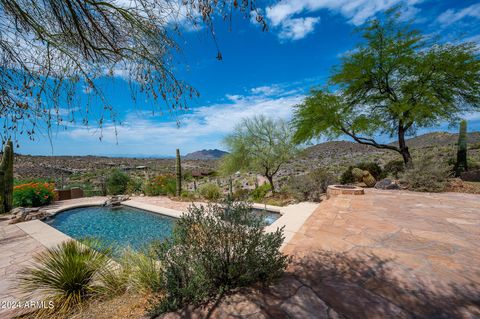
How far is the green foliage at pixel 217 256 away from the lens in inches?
84.4

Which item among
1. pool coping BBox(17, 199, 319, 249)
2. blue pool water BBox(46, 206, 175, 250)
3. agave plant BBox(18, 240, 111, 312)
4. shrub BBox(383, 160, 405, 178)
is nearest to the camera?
agave plant BBox(18, 240, 111, 312)

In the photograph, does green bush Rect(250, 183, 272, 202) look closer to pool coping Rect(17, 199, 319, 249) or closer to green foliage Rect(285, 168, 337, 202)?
green foliage Rect(285, 168, 337, 202)

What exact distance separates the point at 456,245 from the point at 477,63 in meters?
11.0

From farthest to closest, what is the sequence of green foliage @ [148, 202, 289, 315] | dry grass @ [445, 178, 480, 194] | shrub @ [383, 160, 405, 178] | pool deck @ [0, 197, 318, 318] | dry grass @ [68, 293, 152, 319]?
shrub @ [383, 160, 405, 178] < dry grass @ [445, 178, 480, 194] < pool deck @ [0, 197, 318, 318] < dry grass @ [68, 293, 152, 319] < green foliage @ [148, 202, 289, 315]

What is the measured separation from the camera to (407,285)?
224cm

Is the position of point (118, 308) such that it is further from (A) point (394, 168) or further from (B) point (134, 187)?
(B) point (134, 187)

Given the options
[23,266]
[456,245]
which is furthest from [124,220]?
[456,245]

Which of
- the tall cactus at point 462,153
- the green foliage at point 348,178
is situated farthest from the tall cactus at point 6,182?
the tall cactus at point 462,153

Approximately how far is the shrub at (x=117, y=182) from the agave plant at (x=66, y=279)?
12.7 m

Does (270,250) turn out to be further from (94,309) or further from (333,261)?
(94,309)

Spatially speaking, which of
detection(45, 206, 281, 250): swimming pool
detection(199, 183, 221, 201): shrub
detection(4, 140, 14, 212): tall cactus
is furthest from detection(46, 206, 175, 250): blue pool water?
detection(199, 183, 221, 201): shrub

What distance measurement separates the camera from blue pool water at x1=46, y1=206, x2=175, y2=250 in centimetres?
694

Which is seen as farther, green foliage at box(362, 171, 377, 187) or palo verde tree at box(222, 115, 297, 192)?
palo verde tree at box(222, 115, 297, 192)

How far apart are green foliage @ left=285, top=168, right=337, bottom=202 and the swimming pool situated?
1700mm
